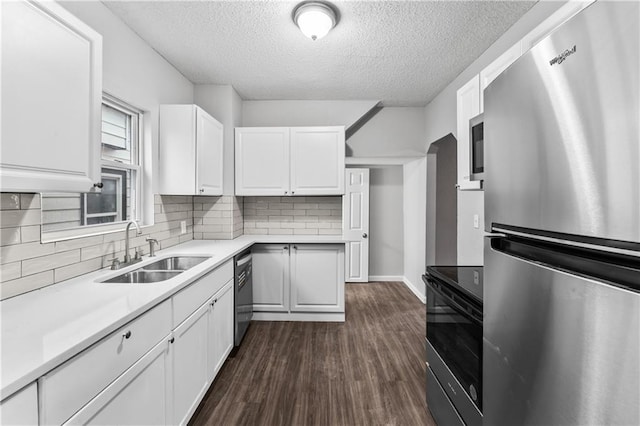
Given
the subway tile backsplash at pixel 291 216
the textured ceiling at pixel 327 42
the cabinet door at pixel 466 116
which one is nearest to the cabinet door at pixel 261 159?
the subway tile backsplash at pixel 291 216

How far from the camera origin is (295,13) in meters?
2.10

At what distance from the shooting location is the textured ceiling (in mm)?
2090

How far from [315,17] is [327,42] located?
501 mm

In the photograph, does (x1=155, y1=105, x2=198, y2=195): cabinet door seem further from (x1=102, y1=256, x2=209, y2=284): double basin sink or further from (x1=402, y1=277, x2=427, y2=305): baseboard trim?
(x1=402, y1=277, x2=427, y2=305): baseboard trim

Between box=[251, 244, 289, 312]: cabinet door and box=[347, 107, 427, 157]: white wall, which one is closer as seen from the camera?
A: box=[251, 244, 289, 312]: cabinet door

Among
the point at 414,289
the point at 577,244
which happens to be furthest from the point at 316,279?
the point at 577,244

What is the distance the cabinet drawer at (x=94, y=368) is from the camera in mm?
886

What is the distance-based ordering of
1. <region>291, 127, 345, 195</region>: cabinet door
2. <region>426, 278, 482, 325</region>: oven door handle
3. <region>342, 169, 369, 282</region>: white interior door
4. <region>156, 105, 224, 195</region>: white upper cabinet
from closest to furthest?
<region>426, 278, 482, 325</region>: oven door handle, <region>156, 105, 224, 195</region>: white upper cabinet, <region>291, 127, 345, 195</region>: cabinet door, <region>342, 169, 369, 282</region>: white interior door

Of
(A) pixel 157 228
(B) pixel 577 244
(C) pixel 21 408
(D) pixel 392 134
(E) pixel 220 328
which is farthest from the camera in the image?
(D) pixel 392 134

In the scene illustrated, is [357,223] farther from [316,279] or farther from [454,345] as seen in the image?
[454,345]

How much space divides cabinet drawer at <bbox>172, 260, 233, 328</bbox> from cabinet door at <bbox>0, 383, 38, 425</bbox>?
767mm

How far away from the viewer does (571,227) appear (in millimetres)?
625

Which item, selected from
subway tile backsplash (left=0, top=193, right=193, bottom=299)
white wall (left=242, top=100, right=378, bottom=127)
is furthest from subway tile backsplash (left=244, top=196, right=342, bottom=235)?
subway tile backsplash (left=0, top=193, right=193, bottom=299)

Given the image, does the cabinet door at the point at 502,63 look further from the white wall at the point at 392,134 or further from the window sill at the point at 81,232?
the white wall at the point at 392,134
